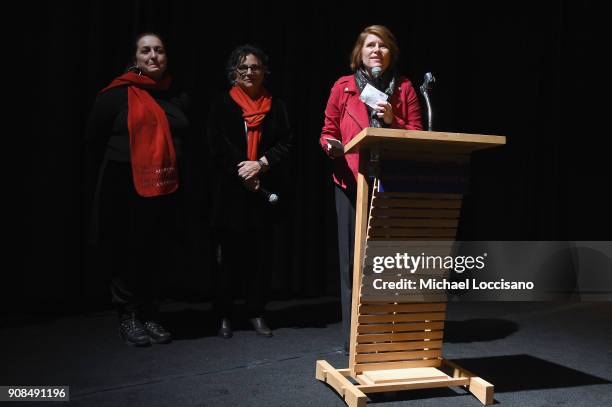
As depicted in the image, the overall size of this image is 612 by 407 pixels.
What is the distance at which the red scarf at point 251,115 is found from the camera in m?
2.95

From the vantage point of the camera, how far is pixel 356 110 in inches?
97.1

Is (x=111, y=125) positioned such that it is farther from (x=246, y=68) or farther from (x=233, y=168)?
(x=246, y=68)

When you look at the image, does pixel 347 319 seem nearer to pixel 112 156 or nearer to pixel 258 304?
pixel 258 304

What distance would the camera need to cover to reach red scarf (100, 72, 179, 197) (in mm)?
2717

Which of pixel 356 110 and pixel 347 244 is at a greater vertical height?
pixel 356 110

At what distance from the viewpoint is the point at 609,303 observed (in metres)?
4.22

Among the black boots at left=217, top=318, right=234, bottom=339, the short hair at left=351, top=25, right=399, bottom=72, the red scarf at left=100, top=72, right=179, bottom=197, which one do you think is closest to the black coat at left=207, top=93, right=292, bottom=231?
the red scarf at left=100, top=72, right=179, bottom=197

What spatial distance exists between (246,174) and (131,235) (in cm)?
63

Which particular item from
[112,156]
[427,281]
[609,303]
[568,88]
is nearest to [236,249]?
[112,156]

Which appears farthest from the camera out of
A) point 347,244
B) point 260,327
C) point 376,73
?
point 260,327

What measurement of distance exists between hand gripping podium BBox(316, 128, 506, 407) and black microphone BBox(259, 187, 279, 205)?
0.77 meters

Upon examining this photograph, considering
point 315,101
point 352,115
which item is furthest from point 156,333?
point 315,101

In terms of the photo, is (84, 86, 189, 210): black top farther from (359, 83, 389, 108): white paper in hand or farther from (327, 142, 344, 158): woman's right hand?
(359, 83, 389, 108): white paper in hand

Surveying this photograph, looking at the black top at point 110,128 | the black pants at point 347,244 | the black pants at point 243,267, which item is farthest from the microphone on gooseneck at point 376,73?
the black top at point 110,128
